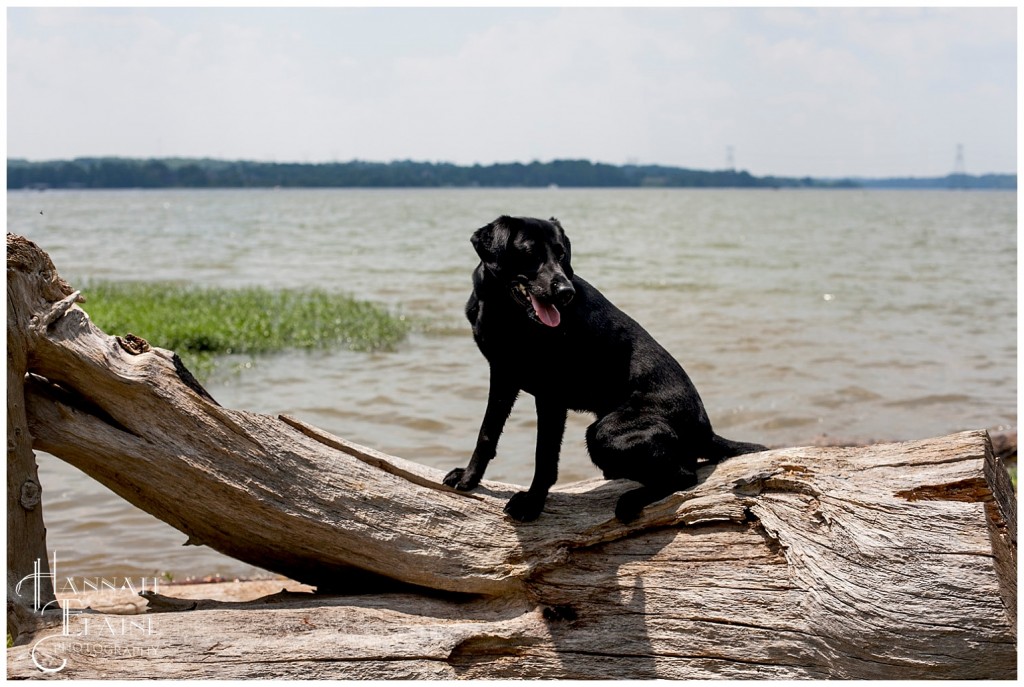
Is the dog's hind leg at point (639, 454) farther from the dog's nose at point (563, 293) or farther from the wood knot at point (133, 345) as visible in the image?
the wood knot at point (133, 345)

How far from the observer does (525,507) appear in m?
4.48

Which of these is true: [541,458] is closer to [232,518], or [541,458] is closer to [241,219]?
[232,518]

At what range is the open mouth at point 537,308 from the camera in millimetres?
4031

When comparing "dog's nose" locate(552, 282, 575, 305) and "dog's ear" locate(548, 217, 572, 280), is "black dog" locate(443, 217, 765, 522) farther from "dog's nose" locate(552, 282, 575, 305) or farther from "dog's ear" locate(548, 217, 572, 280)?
"dog's nose" locate(552, 282, 575, 305)

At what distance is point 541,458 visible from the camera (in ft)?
14.5

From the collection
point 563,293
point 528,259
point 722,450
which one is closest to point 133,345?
point 528,259

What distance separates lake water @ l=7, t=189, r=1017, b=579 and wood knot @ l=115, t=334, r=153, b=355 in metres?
3.25

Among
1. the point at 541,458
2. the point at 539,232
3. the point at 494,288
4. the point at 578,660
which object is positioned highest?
the point at 539,232

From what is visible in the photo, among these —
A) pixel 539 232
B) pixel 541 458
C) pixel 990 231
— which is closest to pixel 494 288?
pixel 539 232

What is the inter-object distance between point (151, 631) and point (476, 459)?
5.63 ft

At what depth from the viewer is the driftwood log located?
152 inches

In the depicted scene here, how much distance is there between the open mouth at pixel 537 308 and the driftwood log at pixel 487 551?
108 centimetres

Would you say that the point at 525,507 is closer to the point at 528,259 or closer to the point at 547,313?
the point at 547,313

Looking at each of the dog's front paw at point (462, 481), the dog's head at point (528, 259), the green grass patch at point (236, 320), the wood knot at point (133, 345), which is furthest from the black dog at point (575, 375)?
the green grass patch at point (236, 320)
